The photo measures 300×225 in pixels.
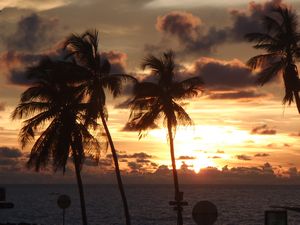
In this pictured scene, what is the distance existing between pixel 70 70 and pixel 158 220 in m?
99.2

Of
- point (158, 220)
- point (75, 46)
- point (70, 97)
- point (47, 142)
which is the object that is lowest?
point (158, 220)

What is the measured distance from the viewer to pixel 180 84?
48.7m

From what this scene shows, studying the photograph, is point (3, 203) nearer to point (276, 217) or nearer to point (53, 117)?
point (276, 217)

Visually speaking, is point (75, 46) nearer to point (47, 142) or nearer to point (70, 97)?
point (70, 97)

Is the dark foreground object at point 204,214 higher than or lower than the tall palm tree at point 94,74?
lower

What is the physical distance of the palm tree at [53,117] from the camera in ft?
162

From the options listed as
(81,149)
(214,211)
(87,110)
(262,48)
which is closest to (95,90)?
(87,110)

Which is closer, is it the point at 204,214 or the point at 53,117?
the point at 204,214

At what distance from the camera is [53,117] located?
1989 inches

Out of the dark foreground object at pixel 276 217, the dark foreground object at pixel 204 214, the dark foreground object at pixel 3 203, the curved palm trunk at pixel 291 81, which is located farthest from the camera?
the curved palm trunk at pixel 291 81

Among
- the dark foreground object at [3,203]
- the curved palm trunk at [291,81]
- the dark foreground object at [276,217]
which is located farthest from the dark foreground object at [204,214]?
the curved palm trunk at [291,81]

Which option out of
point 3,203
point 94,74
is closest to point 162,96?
point 94,74

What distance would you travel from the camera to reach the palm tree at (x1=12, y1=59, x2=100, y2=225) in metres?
49.4

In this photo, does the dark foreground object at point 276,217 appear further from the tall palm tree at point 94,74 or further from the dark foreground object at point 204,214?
the tall palm tree at point 94,74
